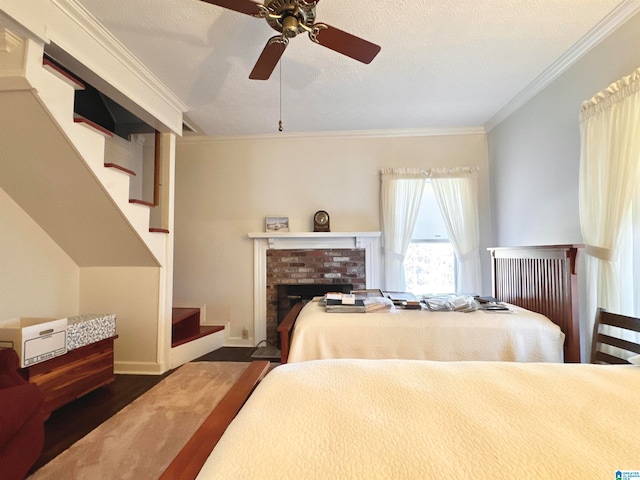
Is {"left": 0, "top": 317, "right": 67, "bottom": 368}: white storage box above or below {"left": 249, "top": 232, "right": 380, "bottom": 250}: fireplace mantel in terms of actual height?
below

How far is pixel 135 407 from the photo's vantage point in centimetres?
210

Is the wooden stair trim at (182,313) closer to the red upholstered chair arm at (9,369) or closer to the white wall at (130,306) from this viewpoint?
the white wall at (130,306)

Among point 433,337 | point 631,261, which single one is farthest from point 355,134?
point 631,261

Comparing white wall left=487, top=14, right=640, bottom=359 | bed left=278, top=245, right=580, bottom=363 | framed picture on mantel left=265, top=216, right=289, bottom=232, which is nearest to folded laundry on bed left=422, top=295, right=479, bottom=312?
bed left=278, top=245, right=580, bottom=363

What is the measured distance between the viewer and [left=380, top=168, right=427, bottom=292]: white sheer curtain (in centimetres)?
342

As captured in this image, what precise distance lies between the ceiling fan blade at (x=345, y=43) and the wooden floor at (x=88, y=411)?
2.70 metres

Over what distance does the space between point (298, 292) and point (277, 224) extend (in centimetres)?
87

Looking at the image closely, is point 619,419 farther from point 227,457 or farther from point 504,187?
point 504,187

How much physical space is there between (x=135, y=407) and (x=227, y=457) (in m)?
1.99

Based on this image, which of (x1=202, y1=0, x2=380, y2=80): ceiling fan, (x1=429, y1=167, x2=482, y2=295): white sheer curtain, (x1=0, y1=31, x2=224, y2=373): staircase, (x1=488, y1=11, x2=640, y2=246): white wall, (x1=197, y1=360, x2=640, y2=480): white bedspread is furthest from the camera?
(x1=429, y1=167, x2=482, y2=295): white sheer curtain

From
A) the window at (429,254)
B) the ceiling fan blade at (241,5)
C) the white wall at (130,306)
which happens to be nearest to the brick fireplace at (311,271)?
the window at (429,254)

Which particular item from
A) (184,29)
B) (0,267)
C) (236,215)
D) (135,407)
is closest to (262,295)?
(236,215)

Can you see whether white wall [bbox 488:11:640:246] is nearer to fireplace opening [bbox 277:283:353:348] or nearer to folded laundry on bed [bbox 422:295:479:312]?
folded laundry on bed [bbox 422:295:479:312]

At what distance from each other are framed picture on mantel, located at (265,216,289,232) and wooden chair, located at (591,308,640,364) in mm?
2813
